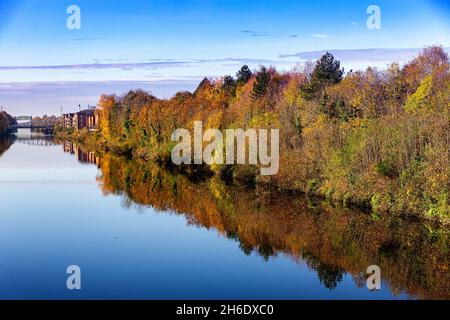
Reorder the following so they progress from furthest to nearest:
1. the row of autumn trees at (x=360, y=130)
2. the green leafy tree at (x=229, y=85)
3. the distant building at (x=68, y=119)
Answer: the distant building at (x=68, y=119) → the green leafy tree at (x=229, y=85) → the row of autumn trees at (x=360, y=130)

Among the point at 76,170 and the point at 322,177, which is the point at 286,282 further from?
the point at 76,170

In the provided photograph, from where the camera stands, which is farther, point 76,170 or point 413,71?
point 76,170

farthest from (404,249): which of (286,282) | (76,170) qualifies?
(76,170)

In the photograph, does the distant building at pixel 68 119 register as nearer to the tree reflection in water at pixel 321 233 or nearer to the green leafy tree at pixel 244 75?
the green leafy tree at pixel 244 75

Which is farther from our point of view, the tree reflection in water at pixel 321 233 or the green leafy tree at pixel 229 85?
the green leafy tree at pixel 229 85

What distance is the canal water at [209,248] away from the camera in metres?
14.4

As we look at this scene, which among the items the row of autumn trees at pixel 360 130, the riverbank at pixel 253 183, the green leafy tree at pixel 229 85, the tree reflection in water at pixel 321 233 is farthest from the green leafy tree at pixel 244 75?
the tree reflection in water at pixel 321 233

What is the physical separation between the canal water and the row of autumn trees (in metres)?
1.33

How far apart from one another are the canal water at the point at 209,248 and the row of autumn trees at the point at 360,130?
1.33m

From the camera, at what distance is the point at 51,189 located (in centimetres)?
3141

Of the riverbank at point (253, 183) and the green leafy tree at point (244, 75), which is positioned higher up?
the green leafy tree at point (244, 75)

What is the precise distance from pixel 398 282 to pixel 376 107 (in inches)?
641

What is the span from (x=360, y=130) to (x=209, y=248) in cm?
1115

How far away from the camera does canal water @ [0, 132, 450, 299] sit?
14383 millimetres
